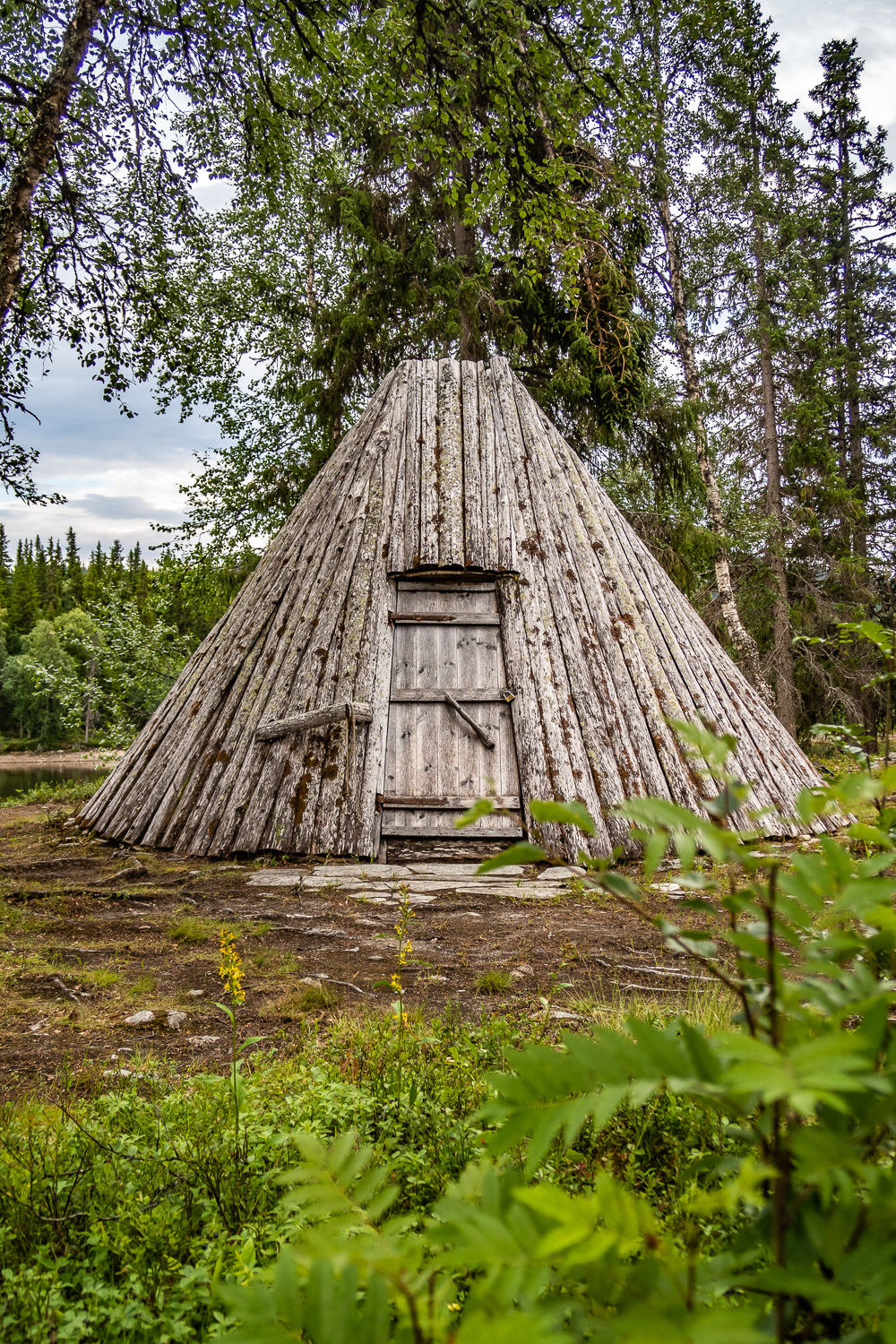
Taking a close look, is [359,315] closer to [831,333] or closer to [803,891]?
[803,891]

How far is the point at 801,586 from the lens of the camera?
56.3ft

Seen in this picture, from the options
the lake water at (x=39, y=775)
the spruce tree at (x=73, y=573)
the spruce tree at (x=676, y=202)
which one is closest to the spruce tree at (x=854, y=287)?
the spruce tree at (x=676, y=202)

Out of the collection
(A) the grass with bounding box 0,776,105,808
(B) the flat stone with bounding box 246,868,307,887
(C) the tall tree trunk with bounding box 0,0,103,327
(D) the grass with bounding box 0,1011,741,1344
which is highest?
(C) the tall tree trunk with bounding box 0,0,103,327

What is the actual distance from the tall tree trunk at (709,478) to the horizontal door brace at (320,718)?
341 inches

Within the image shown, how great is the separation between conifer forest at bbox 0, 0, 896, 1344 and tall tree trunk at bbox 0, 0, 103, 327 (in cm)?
4

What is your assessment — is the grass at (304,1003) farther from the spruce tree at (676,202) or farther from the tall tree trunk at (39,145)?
the spruce tree at (676,202)

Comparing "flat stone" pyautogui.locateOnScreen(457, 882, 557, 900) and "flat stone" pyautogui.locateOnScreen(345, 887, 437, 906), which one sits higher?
"flat stone" pyautogui.locateOnScreen(345, 887, 437, 906)

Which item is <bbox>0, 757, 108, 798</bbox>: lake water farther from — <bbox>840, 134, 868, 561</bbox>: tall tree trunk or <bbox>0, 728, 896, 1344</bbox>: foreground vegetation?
<bbox>840, 134, 868, 561</bbox>: tall tree trunk

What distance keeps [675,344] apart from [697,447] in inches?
103

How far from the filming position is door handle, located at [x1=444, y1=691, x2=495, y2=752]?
286 inches

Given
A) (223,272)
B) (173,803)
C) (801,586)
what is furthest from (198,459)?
(801,586)

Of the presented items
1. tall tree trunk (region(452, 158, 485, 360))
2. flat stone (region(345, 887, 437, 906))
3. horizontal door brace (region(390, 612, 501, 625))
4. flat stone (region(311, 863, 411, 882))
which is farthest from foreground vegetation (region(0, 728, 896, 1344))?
tall tree trunk (region(452, 158, 485, 360))

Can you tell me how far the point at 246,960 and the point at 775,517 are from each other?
14.9 m

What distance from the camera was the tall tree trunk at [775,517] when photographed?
1565 centimetres
